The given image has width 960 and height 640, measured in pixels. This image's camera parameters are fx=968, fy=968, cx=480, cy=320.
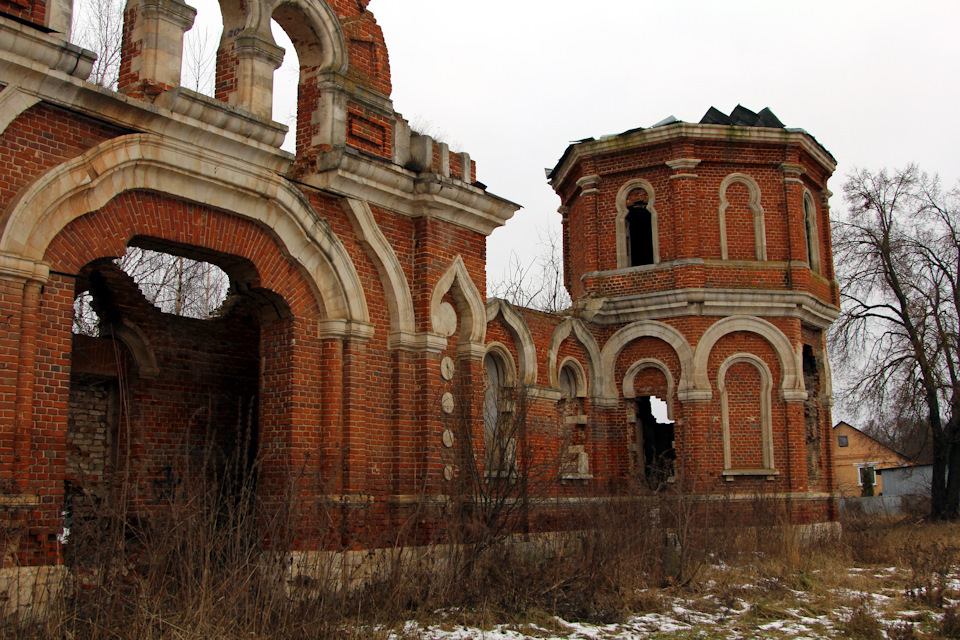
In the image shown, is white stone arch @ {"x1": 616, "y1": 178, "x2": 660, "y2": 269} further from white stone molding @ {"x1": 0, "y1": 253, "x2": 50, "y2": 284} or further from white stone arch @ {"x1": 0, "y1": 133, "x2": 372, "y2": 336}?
white stone molding @ {"x1": 0, "y1": 253, "x2": 50, "y2": 284}

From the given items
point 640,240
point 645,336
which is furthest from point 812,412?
point 640,240

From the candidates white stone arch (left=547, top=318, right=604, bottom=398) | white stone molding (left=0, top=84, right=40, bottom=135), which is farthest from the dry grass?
white stone arch (left=547, top=318, right=604, bottom=398)

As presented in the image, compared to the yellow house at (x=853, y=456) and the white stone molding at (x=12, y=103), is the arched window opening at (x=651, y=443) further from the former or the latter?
the yellow house at (x=853, y=456)

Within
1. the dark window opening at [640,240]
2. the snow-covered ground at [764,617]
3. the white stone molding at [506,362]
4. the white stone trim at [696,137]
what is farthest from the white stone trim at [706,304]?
the snow-covered ground at [764,617]

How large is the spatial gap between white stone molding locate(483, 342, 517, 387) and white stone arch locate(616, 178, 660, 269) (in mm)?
4183

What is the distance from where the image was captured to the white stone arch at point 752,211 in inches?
763

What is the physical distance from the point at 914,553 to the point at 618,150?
9.47 metres

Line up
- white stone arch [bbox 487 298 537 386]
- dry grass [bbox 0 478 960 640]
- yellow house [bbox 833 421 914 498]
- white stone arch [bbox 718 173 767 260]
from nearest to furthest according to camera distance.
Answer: dry grass [bbox 0 478 960 640]
white stone arch [bbox 487 298 537 386]
white stone arch [bbox 718 173 767 260]
yellow house [bbox 833 421 914 498]

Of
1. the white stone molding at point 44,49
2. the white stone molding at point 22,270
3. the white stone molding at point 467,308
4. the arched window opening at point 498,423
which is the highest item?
the white stone molding at point 44,49

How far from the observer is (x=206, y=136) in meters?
9.89

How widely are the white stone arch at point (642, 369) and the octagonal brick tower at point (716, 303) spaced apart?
0.09 ft

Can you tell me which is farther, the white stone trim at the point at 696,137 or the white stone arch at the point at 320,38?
the white stone trim at the point at 696,137

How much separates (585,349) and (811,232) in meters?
5.75

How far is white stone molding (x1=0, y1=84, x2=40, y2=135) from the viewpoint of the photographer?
8.33 metres
